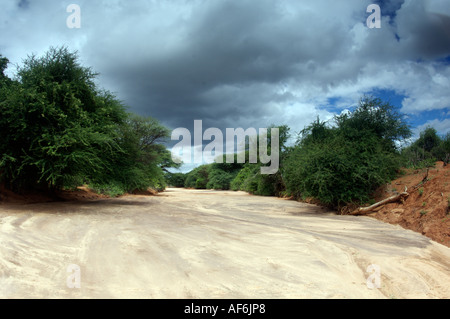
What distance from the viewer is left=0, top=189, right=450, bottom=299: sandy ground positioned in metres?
3.55

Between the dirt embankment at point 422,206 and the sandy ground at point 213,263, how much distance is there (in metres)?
0.50

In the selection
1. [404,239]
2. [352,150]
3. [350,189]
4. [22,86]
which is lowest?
A: [404,239]

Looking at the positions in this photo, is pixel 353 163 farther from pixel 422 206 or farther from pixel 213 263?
pixel 213 263

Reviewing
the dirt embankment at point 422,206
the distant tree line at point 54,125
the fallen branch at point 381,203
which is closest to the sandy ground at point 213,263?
the dirt embankment at point 422,206

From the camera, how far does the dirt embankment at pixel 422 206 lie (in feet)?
23.4

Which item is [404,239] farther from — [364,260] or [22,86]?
[22,86]

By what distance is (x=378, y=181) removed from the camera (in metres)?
12.1

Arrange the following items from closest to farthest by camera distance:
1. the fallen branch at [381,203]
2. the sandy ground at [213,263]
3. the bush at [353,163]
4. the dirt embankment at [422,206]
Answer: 1. the sandy ground at [213,263]
2. the dirt embankment at [422,206]
3. the fallen branch at [381,203]
4. the bush at [353,163]

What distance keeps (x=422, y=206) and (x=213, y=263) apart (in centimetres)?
792

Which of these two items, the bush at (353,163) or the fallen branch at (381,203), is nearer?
the fallen branch at (381,203)

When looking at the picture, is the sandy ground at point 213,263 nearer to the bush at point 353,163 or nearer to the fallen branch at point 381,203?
the fallen branch at point 381,203
